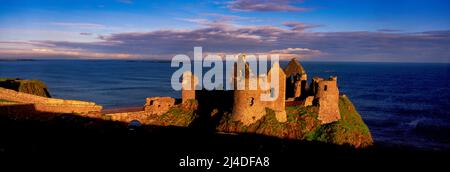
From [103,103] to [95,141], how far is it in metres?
59.3

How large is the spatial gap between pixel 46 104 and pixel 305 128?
22773 mm

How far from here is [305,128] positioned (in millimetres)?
32625

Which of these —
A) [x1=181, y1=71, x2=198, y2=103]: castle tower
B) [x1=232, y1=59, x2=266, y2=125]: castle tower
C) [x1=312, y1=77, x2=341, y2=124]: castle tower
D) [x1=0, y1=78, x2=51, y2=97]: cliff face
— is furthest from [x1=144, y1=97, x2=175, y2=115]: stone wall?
[x1=0, y1=78, x2=51, y2=97]: cliff face

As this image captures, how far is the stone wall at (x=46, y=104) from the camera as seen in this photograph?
35531mm

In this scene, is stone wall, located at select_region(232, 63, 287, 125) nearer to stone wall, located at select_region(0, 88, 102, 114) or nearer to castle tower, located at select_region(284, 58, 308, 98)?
castle tower, located at select_region(284, 58, 308, 98)

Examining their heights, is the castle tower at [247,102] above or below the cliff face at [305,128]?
above

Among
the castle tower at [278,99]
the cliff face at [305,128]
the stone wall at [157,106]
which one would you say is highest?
the castle tower at [278,99]

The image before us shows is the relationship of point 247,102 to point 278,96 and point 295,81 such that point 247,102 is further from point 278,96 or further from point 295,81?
point 295,81

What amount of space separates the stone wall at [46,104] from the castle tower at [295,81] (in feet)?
61.7

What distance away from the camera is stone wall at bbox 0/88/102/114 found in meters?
35.5

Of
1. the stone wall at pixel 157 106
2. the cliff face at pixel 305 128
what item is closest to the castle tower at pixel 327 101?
the cliff face at pixel 305 128

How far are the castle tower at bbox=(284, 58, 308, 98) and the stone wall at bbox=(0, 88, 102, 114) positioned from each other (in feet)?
61.7

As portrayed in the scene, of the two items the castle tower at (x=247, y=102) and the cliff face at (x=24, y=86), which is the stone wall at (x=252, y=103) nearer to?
the castle tower at (x=247, y=102)
